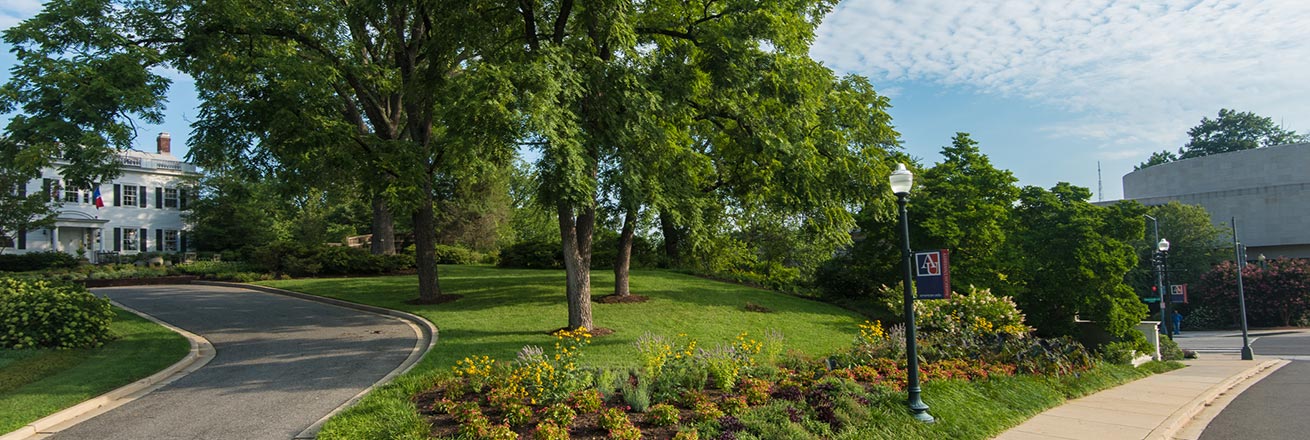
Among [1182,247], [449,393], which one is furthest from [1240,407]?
[1182,247]

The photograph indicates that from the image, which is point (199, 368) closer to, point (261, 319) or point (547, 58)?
point (261, 319)

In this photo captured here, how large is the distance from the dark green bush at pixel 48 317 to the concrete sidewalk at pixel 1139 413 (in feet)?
48.8

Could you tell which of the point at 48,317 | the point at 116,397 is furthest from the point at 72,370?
the point at 48,317

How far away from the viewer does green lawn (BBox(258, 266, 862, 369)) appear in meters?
13.8

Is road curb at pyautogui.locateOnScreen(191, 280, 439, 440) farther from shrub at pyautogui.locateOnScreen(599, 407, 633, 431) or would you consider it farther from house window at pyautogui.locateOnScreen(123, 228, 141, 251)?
house window at pyautogui.locateOnScreen(123, 228, 141, 251)

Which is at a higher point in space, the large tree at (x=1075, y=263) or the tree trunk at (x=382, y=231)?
the tree trunk at (x=382, y=231)

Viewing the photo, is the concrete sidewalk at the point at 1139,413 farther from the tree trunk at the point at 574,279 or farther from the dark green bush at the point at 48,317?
the dark green bush at the point at 48,317

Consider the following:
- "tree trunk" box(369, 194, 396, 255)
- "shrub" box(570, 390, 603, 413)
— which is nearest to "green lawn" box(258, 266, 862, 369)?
"shrub" box(570, 390, 603, 413)

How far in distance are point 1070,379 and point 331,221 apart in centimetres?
4447

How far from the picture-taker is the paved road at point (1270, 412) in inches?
377

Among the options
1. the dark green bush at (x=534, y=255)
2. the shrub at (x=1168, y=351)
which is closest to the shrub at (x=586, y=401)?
the dark green bush at (x=534, y=255)

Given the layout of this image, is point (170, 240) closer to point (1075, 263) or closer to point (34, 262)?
point (34, 262)

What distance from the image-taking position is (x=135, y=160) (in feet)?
160

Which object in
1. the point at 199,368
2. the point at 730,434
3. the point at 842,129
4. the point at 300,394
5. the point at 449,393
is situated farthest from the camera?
the point at 842,129
